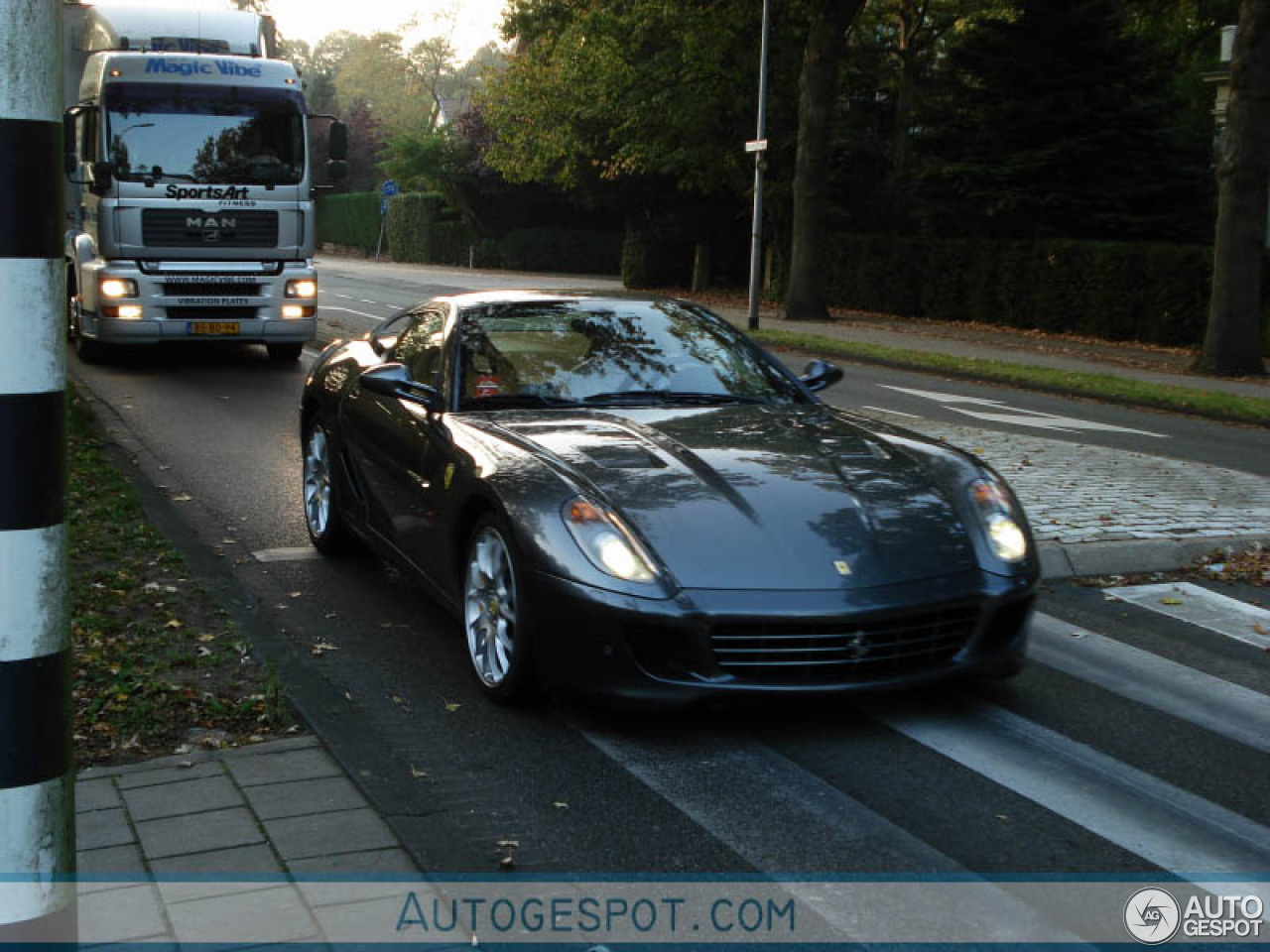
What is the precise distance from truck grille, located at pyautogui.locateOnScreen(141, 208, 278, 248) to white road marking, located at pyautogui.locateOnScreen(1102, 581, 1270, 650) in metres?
12.0

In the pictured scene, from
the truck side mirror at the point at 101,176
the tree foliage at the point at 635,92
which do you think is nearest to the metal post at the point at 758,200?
the tree foliage at the point at 635,92

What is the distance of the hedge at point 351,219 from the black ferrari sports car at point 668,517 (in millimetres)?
65985

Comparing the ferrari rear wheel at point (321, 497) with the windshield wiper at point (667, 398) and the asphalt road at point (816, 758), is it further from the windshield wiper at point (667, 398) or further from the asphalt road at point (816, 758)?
the windshield wiper at point (667, 398)

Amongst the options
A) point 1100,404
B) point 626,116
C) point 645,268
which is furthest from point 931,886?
point 645,268

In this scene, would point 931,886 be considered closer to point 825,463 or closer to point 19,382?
point 825,463

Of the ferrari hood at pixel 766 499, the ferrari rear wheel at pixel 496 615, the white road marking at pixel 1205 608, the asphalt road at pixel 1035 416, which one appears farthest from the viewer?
the asphalt road at pixel 1035 416

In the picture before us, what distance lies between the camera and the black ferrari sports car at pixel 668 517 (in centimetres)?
469

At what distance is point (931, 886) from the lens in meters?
3.70

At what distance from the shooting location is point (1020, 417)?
1505 cm

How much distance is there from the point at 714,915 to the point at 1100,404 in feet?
49.2

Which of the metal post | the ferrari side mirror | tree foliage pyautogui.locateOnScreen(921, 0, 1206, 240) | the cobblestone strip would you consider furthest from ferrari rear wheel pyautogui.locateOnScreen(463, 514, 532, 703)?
tree foliage pyautogui.locateOnScreen(921, 0, 1206, 240)

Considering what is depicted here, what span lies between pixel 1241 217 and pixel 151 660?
19.3 metres

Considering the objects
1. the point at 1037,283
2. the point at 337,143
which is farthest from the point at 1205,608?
the point at 1037,283

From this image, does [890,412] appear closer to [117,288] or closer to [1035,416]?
[1035,416]
